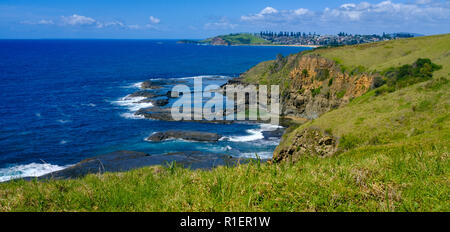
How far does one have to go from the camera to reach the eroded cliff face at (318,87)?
2193 inches

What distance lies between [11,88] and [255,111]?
7103cm

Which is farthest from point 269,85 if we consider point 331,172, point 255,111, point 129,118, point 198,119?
point 331,172

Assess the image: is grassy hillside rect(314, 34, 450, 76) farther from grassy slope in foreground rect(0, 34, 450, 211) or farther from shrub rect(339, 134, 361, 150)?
grassy slope in foreground rect(0, 34, 450, 211)

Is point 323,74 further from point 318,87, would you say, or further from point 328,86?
point 328,86

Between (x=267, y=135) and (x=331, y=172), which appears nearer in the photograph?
(x=331, y=172)

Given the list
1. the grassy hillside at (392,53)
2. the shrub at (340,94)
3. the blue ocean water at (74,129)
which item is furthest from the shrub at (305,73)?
the blue ocean water at (74,129)

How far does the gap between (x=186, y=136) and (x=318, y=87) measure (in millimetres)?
29067

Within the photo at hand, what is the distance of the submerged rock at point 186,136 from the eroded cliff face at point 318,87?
71.0 feet

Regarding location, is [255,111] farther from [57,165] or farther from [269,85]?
[57,165]

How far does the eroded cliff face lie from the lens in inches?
2193

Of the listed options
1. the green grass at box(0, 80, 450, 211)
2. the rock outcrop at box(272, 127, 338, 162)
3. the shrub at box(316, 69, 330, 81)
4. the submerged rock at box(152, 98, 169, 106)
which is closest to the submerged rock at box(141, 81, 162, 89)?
the submerged rock at box(152, 98, 169, 106)

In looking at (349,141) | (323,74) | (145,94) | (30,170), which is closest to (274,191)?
(349,141)

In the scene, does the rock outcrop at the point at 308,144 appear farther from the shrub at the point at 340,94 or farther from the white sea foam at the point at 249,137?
the shrub at the point at 340,94

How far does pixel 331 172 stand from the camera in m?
6.83
